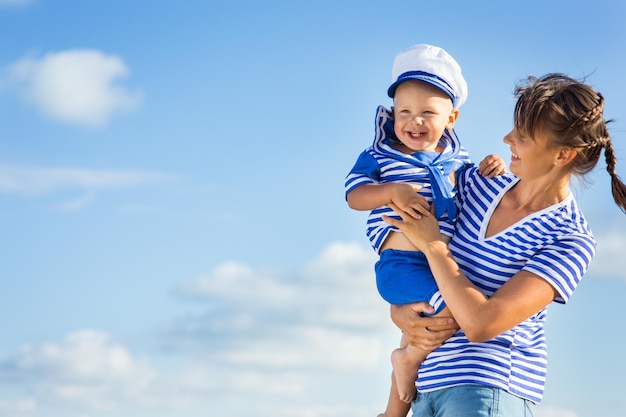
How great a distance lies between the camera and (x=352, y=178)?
3.93 m

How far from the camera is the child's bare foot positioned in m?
3.68

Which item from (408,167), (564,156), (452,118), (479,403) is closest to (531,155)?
(564,156)

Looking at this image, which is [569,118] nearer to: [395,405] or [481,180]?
[481,180]

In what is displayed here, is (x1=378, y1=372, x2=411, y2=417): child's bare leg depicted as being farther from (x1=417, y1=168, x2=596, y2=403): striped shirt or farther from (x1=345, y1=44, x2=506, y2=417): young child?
(x1=417, y1=168, x2=596, y2=403): striped shirt

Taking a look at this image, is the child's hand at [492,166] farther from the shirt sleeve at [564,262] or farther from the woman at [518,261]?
the shirt sleeve at [564,262]

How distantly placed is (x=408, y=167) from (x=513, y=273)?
0.82 meters

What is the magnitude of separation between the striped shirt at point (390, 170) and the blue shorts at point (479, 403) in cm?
86

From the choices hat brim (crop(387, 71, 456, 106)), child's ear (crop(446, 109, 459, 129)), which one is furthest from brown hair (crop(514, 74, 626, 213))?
child's ear (crop(446, 109, 459, 129))

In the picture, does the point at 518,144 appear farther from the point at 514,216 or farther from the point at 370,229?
the point at 370,229

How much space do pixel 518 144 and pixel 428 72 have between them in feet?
2.43

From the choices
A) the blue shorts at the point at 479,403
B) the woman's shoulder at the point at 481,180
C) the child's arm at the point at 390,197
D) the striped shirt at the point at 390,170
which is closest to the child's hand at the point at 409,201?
the child's arm at the point at 390,197

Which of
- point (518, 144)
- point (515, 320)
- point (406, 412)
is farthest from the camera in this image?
point (406, 412)

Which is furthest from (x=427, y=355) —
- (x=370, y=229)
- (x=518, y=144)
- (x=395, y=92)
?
(x=395, y=92)

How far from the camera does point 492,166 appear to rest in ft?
12.5
